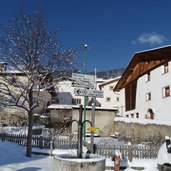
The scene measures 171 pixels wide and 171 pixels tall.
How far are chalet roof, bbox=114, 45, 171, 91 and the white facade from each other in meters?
0.66

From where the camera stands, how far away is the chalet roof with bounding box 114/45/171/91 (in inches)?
1209

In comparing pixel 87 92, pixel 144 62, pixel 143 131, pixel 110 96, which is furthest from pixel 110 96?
pixel 87 92

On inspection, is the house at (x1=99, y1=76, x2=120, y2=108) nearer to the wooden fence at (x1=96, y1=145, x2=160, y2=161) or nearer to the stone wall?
the stone wall

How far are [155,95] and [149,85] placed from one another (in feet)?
6.76

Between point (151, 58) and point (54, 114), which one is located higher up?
point (151, 58)

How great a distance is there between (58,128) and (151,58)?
41.5ft

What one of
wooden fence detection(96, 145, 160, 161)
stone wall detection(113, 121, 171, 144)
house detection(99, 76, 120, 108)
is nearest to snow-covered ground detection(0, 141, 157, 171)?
wooden fence detection(96, 145, 160, 161)

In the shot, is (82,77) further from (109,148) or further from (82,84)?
(109,148)

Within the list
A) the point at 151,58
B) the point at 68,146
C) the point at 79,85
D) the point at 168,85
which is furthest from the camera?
the point at 151,58

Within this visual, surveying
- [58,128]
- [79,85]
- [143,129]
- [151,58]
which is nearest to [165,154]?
[79,85]

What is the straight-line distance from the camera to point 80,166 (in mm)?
6930

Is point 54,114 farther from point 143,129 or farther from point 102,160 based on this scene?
point 102,160

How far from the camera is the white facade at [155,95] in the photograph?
98.0ft

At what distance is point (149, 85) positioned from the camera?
1363 inches
